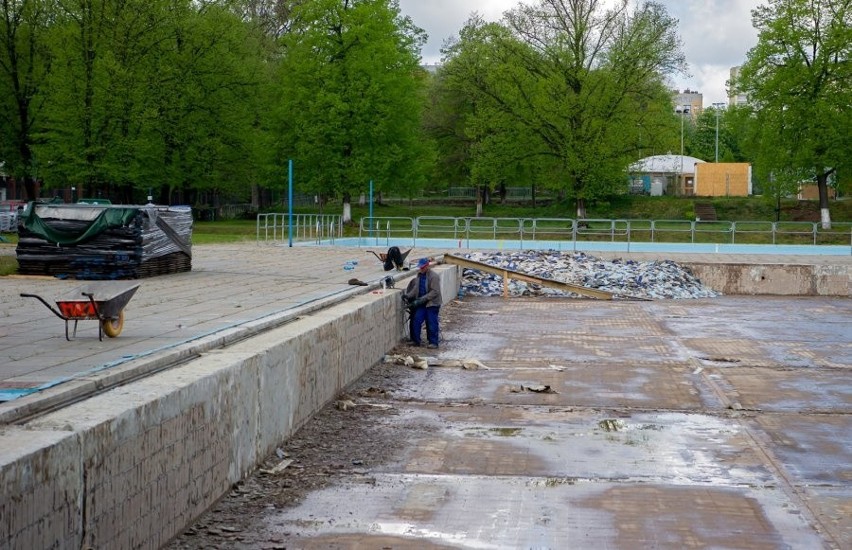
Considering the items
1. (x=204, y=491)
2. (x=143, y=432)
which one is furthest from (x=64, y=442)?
(x=204, y=491)

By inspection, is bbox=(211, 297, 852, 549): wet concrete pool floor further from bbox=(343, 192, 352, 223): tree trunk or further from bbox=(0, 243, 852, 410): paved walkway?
bbox=(343, 192, 352, 223): tree trunk

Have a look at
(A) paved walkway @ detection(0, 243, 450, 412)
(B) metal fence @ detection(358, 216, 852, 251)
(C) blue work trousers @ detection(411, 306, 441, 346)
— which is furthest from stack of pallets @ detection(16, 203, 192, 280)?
(B) metal fence @ detection(358, 216, 852, 251)

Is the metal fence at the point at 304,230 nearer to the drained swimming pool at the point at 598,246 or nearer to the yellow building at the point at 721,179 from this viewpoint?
the drained swimming pool at the point at 598,246

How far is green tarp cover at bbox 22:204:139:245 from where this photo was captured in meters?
19.8

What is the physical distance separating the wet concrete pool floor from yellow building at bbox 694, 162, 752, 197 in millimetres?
57910

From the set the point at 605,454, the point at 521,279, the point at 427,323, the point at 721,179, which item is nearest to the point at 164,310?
the point at 427,323

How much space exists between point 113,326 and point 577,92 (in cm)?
5306

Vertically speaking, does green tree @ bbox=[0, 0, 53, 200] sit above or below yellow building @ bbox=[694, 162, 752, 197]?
above

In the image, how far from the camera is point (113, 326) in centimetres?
1129

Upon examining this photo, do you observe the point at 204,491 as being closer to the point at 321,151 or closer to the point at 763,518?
the point at 763,518

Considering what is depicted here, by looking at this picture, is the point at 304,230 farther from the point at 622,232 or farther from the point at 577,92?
the point at 577,92

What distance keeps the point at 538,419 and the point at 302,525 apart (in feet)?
16.0

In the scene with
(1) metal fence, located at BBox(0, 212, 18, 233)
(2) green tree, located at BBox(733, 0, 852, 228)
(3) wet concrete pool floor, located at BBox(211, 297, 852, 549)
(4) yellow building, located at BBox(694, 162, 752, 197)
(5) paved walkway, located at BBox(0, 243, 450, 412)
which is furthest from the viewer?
(4) yellow building, located at BBox(694, 162, 752, 197)

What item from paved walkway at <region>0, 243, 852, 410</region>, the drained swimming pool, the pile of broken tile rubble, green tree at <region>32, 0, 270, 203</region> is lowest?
the pile of broken tile rubble
